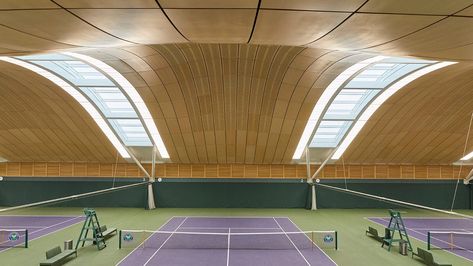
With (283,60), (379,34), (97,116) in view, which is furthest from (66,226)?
(379,34)

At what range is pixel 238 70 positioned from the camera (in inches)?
712

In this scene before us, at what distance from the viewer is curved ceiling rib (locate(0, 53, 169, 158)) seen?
17.4m

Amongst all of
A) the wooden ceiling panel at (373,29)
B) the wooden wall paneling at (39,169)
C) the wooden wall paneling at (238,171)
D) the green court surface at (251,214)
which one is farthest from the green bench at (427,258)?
the wooden wall paneling at (39,169)

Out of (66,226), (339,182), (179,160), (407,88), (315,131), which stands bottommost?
(66,226)

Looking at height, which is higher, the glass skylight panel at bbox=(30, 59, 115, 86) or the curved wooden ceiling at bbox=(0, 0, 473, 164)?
the glass skylight panel at bbox=(30, 59, 115, 86)

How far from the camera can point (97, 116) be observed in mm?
23875

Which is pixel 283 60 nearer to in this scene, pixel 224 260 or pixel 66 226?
pixel 224 260

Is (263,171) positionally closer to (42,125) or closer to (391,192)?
(391,192)

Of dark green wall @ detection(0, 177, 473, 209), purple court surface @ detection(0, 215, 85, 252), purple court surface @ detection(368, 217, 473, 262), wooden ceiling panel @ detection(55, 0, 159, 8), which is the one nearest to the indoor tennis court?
wooden ceiling panel @ detection(55, 0, 159, 8)

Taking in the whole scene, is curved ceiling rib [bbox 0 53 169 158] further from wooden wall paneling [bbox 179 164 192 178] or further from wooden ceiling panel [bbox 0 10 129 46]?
wooden ceiling panel [bbox 0 10 129 46]

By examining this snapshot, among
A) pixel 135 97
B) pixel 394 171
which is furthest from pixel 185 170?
pixel 394 171

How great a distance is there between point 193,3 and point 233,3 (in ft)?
1.96

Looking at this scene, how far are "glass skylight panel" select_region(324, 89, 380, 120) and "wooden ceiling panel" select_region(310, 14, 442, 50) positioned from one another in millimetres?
15155

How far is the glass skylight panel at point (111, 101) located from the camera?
853 inches
